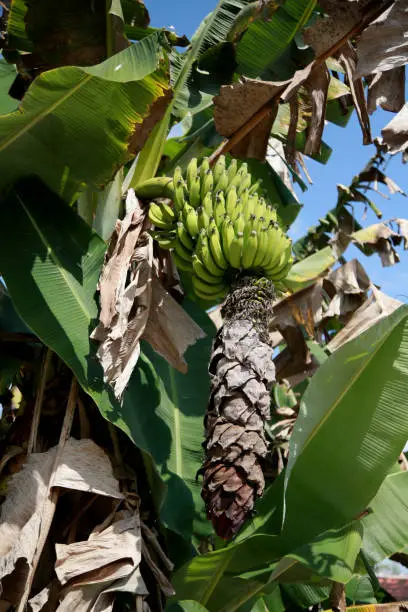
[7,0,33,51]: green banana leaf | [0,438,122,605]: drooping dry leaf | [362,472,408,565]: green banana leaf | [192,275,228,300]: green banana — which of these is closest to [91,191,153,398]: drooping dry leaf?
[192,275,228,300]: green banana

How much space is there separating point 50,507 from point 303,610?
3.71 feet

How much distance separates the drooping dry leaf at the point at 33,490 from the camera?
5.03 ft

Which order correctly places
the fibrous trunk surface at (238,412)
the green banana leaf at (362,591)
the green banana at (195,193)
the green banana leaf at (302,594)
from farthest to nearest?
the green banana leaf at (362,591) → the green banana leaf at (302,594) → the green banana at (195,193) → the fibrous trunk surface at (238,412)

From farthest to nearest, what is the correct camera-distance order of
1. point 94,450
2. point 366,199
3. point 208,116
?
point 366,199 → point 208,116 → point 94,450

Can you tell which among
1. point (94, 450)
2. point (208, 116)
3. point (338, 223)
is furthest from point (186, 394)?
point (338, 223)

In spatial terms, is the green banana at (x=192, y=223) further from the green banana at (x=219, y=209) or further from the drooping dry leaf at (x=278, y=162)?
the drooping dry leaf at (x=278, y=162)

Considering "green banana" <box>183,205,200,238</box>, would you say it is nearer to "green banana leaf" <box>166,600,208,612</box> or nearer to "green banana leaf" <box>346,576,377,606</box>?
"green banana leaf" <box>166,600,208,612</box>

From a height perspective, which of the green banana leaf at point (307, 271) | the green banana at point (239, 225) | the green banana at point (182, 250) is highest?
the green banana at point (239, 225)

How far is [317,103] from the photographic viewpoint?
2025 millimetres

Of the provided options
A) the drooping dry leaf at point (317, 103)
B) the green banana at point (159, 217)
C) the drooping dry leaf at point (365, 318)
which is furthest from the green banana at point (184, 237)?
the drooping dry leaf at point (365, 318)

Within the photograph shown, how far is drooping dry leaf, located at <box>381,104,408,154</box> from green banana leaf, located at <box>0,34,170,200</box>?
0.61m

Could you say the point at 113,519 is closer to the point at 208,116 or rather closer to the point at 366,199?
the point at 208,116

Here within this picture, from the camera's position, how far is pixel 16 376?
2.29 m

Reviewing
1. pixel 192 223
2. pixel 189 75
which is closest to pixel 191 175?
pixel 192 223
